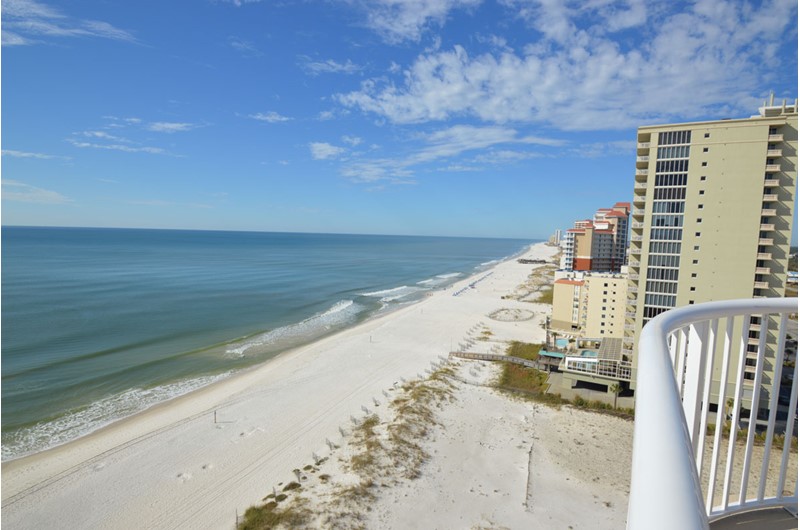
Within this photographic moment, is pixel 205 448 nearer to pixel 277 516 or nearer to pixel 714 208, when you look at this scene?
pixel 277 516

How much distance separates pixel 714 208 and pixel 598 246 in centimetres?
5270

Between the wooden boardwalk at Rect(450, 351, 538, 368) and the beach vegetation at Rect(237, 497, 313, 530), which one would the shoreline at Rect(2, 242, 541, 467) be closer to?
the beach vegetation at Rect(237, 497, 313, 530)

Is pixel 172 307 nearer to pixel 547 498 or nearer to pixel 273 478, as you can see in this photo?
pixel 273 478

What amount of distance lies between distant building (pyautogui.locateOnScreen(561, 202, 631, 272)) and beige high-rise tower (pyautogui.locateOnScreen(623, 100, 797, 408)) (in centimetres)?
4853

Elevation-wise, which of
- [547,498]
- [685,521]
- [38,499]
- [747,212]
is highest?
[747,212]

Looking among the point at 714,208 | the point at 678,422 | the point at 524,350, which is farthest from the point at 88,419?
the point at 714,208

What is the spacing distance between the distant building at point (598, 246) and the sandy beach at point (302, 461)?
164 ft

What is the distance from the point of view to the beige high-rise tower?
19484mm

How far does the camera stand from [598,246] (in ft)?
230

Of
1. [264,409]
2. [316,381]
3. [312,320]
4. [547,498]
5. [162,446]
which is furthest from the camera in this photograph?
[312,320]

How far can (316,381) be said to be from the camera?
86.2 ft

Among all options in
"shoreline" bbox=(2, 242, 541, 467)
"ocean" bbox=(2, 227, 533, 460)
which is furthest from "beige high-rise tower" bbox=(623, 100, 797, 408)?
"ocean" bbox=(2, 227, 533, 460)

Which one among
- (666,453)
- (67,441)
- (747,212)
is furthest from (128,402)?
(747,212)

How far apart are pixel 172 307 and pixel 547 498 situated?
43449 millimetres
